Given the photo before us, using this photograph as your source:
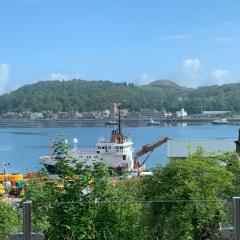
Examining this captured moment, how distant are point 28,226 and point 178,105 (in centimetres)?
15998

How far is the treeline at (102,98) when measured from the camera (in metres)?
156

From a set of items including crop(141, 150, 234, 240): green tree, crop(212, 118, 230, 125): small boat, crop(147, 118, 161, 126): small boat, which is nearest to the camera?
crop(141, 150, 234, 240): green tree

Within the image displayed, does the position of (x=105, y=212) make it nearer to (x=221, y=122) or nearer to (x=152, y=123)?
(x=221, y=122)

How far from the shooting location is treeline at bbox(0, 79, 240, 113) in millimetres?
156125

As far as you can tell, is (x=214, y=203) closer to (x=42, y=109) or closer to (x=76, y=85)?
(x=42, y=109)

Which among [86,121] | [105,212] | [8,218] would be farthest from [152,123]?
[105,212]

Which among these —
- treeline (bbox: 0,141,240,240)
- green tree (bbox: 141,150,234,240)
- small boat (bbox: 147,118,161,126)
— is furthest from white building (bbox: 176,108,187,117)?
treeline (bbox: 0,141,240,240)

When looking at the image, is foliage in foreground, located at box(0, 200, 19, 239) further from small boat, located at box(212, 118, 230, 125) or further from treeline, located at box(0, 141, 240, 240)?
small boat, located at box(212, 118, 230, 125)

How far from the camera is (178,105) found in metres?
163

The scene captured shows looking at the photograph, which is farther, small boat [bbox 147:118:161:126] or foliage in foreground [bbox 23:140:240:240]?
small boat [bbox 147:118:161:126]

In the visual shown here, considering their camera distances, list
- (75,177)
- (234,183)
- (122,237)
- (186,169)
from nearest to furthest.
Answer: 1. (122,237)
2. (75,177)
3. (186,169)
4. (234,183)

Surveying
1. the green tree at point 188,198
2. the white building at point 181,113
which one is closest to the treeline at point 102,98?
the white building at point 181,113

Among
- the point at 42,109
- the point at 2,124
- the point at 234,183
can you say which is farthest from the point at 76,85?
the point at 234,183

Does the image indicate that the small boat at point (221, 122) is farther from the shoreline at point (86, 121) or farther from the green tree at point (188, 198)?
the green tree at point (188, 198)
